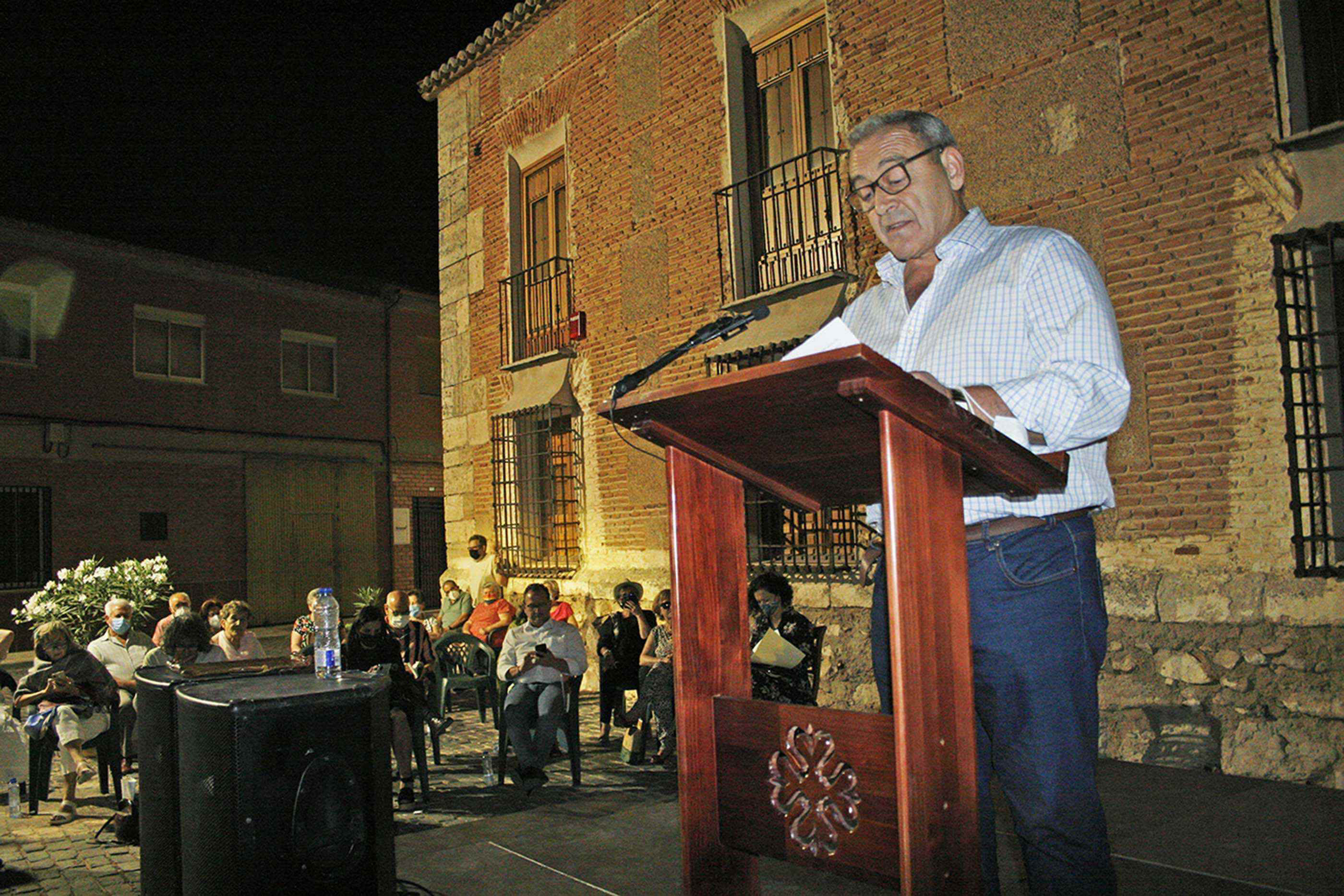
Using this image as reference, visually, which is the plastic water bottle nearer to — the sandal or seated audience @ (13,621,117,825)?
the sandal

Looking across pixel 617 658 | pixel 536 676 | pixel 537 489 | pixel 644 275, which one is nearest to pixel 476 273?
pixel 537 489

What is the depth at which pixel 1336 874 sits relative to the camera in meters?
3.45

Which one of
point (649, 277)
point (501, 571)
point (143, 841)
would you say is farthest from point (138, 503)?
point (143, 841)

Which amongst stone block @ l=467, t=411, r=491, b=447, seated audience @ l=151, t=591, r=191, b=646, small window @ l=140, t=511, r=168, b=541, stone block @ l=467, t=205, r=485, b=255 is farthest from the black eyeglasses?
small window @ l=140, t=511, r=168, b=541

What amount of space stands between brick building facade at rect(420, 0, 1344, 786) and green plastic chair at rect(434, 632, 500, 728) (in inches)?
56.6

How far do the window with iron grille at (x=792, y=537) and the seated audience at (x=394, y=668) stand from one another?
2.53m

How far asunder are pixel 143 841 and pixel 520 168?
30.2ft

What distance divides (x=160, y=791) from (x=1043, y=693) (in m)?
2.83

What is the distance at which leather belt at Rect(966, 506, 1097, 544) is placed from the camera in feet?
6.30

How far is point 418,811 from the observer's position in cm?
573

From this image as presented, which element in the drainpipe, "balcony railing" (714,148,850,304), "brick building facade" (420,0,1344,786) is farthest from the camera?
the drainpipe

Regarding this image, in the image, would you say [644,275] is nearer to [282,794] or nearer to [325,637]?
[325,637]

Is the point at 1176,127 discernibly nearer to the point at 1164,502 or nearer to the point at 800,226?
the point at 1164,502

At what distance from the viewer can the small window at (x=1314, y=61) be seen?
545 cm
